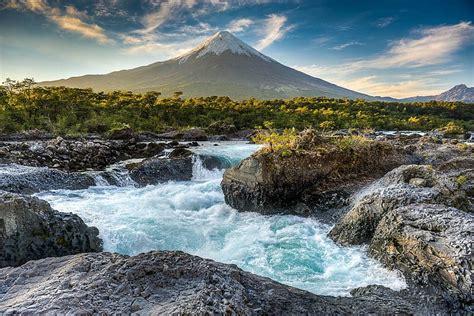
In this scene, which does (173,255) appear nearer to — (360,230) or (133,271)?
(133,271)

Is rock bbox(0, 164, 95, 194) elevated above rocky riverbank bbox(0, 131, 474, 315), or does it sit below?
below

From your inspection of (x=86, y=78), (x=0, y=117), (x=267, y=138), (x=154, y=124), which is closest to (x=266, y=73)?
(x=86, y=78)

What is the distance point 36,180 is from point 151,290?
1008 cm

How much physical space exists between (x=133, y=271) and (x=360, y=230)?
15.9 feet

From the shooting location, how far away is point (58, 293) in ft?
9.06

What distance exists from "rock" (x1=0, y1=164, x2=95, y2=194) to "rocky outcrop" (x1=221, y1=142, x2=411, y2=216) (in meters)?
5.99

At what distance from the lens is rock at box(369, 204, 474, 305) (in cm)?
401

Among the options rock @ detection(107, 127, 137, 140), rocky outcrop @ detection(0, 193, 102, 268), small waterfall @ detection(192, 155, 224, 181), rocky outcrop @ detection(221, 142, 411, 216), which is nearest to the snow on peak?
rock @ detection(107, 127, 137, 140)

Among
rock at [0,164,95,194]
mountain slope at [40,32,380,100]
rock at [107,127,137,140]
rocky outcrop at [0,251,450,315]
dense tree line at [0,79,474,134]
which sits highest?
mountain slope at [40,32,380,100]

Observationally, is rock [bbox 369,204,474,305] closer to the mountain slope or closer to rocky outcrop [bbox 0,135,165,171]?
rocky outcrop [bbox 0,135,165,171]

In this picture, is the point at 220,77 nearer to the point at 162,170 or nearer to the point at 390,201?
the point at 162,170

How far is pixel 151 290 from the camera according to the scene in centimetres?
287

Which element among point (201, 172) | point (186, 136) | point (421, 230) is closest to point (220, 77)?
point (186, 136)

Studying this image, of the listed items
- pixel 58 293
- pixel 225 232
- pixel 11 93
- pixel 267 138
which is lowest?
pixel 225 232
